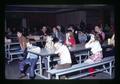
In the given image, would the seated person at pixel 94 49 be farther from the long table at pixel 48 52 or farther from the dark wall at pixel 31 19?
the dark wall at pixel 31 19

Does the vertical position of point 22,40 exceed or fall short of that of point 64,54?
it exceeds it

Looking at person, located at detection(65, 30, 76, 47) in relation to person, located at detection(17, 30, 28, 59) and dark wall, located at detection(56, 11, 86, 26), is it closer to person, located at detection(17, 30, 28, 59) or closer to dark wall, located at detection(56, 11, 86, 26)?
dark wall, located at detection(56, 11, 86, 26)

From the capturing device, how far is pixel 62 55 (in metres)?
3.83

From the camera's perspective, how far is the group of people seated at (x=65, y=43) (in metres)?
3.82

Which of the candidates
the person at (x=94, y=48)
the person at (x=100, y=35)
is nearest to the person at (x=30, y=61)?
the person at (x=94, y=48)

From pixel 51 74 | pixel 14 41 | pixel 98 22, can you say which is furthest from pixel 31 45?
pixel 98 22

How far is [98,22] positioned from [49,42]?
0.73 m

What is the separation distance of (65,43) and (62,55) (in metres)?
0.17

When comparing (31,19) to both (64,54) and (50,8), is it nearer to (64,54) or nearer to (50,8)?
(50,8)

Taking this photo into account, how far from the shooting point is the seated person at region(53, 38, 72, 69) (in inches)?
151

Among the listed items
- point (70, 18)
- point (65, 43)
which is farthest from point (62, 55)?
point (70, 18)

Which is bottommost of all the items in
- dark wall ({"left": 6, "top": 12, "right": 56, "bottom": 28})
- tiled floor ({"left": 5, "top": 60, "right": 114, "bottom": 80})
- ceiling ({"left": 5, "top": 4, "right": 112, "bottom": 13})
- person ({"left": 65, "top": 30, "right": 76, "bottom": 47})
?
tiled floor ({"left": 5, "top": 60, "right": 114, "bottom": 80})

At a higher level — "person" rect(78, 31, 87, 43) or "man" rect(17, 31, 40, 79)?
"person" rect(78, 31, 87, 43)

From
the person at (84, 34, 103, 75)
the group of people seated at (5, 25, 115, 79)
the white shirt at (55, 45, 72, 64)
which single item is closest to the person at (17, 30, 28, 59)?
the group of people seated at (5, 25, 115, 79)
